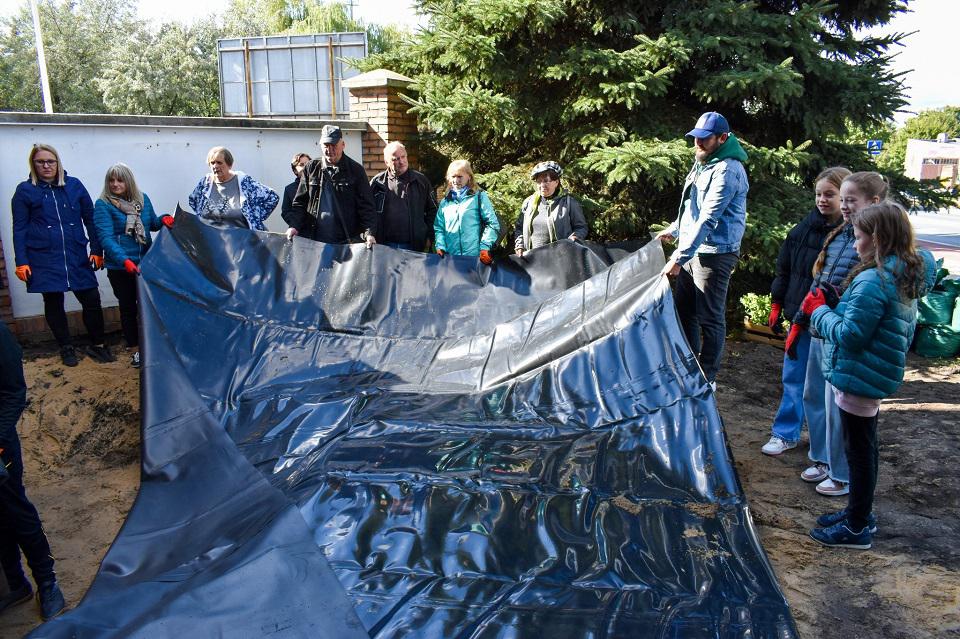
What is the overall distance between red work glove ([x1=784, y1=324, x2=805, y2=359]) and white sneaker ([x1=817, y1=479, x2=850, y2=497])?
67cm

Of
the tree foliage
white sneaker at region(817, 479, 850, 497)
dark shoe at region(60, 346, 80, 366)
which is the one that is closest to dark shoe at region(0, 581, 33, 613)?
dark shoe at region(60, 346, 80, 366)

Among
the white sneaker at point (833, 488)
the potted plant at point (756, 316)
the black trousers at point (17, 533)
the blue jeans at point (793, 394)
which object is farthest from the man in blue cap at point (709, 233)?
the black trousers at point (17, 533)

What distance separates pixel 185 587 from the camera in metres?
1.96

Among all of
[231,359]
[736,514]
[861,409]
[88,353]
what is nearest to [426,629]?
[736,514]

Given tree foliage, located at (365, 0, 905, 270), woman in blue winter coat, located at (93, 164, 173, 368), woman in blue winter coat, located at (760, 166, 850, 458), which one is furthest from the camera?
tree foliage, located at (365, 0, 905, 270)

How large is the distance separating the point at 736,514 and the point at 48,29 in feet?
105

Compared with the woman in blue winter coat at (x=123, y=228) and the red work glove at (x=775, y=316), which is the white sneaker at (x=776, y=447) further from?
the woman in blue winter coat at (x=123, y=228)

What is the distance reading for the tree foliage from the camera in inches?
226

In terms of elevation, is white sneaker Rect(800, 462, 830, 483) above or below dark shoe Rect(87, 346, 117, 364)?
below

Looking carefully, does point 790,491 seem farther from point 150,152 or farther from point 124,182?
point 150,152

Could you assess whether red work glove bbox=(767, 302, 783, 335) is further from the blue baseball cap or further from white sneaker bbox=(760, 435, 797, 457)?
the blue baseball cap

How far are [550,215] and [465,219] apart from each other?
597 mm

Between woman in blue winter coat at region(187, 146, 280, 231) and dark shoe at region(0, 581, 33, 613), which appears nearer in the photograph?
dark shoe at region(0, 581, 33, 613)

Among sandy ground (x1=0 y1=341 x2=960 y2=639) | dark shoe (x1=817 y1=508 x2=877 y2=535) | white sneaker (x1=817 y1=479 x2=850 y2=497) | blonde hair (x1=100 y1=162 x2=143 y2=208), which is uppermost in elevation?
blonde hair (x1=100 y1=162 x2=143 y2=208)
